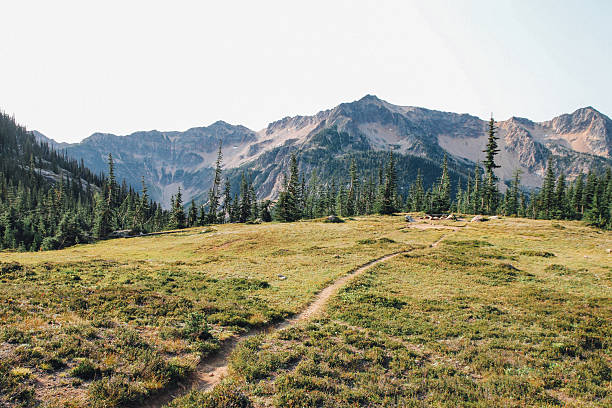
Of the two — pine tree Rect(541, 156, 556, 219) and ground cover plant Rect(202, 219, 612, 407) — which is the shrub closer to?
ground cover plant Rect(202, 219, 612, 407)

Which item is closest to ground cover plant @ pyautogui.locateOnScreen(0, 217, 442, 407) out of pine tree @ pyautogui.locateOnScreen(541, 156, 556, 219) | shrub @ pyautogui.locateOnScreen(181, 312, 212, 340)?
shrub @ pyautogui.locateOnScreen(181, 312, 212, 340)

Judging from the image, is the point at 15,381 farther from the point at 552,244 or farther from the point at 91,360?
the point at 552,244

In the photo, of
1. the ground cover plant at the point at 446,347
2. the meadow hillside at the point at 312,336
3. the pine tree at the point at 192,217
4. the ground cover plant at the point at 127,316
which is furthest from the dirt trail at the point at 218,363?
the pine tree at the point at 192,217

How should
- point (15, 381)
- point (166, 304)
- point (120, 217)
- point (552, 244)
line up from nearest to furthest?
point (15, 381) < point (166, 304) < point (552, 244) < point (120, 217)

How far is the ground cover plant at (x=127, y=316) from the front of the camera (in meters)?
8.88

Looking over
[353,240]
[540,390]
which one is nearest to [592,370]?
[540,390]

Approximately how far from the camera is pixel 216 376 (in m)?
10.9

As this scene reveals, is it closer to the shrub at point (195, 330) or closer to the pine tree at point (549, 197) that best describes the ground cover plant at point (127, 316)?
the shrub at point (195, 330)

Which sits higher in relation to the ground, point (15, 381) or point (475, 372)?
point (15, 381)

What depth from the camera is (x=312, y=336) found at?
1433 cm

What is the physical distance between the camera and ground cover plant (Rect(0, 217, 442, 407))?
8.88 meters

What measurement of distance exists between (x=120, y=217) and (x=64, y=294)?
114 metres

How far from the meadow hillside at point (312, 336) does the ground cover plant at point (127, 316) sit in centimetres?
8

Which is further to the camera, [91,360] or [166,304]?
[166,304]
